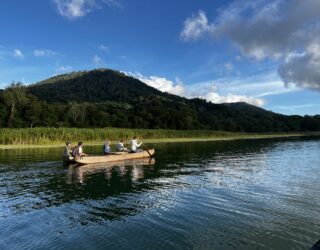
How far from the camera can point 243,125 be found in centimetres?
17525

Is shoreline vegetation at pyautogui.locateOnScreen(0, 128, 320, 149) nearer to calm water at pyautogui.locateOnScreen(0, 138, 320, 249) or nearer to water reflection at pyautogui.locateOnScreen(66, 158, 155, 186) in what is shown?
water reflection at pyautogui.locateOnScreen(66, 158, 155, 186)

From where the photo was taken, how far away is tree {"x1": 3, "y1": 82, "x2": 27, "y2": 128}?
105 m

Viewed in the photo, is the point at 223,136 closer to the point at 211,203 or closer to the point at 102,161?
the point at 102,161

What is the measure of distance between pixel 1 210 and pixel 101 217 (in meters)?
5.19

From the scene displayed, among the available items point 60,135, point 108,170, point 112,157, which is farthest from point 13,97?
point 108,170

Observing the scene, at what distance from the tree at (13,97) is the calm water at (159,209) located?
79496mm

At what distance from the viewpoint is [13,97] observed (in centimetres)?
10512

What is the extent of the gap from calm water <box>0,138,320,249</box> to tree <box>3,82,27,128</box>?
3130 inches

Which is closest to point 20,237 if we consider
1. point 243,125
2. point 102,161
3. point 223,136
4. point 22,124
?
point 102,161

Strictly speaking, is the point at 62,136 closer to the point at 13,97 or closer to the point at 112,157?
the point at 112,157

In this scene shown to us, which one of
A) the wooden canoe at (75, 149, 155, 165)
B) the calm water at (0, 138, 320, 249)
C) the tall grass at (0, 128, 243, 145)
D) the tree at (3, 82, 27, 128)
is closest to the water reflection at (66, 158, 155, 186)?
the calm water at (0, 138, 320, 249)

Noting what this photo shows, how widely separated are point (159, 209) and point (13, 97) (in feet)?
316

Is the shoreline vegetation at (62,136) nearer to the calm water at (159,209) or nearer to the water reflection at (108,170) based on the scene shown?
the water reflection at (108,170)

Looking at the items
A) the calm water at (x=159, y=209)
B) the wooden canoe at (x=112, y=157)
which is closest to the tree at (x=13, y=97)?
the wooden canoe at (x=112, y=157)
